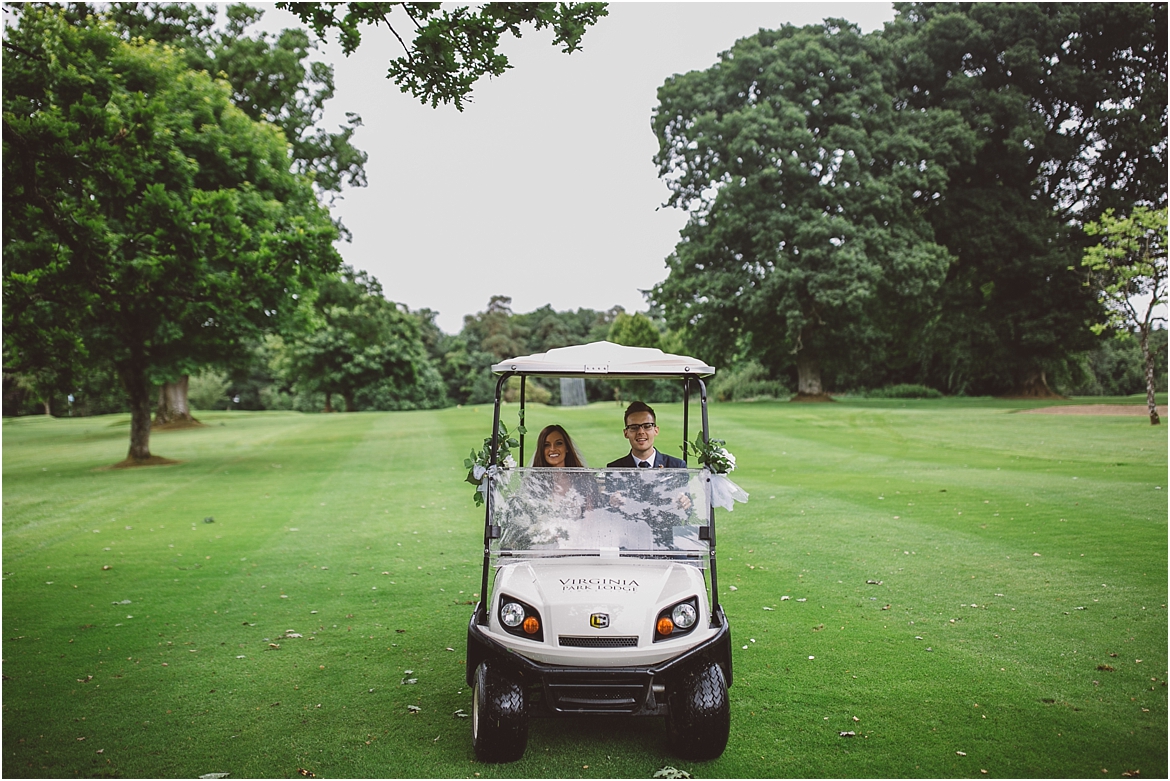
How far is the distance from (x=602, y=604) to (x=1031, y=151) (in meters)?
39.6

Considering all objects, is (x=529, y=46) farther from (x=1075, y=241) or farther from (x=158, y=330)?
(x=1075, y=241)

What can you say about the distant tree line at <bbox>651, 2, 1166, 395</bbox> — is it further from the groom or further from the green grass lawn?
the groom

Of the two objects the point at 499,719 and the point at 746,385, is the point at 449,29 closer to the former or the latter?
the point at 499,719

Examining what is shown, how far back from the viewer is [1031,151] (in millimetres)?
36250

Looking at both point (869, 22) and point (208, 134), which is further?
point (869, 22)

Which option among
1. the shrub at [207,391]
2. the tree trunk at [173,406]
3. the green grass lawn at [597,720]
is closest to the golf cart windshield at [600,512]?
the green grass lawn at [597,720]

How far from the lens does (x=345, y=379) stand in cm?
5172

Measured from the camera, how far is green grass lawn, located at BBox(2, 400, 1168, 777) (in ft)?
13.7

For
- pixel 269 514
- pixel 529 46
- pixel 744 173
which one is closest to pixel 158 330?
pixel 269 514

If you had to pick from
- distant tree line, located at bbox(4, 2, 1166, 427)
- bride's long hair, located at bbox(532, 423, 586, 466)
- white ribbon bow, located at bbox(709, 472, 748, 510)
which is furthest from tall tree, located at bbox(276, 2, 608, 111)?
distant tree line, located at bbox(4, 2, 1166, 427)

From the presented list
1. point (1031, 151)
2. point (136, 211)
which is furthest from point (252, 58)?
point (1031, 151)

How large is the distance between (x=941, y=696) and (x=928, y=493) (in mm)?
8191

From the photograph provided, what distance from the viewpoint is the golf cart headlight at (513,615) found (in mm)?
4035

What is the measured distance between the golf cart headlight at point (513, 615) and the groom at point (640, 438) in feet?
3.95
